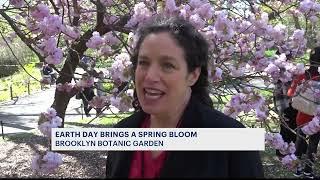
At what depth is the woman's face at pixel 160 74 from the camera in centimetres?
174

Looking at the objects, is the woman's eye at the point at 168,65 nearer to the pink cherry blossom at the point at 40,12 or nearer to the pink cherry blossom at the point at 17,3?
the pink cherry blossom at the point at 40,12

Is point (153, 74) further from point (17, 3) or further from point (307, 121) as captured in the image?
point (307, 121)

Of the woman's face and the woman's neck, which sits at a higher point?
the woman's face

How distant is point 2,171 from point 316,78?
12.8ft

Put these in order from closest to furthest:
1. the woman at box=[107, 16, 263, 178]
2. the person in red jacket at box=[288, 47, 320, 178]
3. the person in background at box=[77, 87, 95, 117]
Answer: the woman at box=[107, 16, 263, 178], the person in background at box=[77, 87, 95, 117], the person in red jacket at box=[288, 47, 320, 178]

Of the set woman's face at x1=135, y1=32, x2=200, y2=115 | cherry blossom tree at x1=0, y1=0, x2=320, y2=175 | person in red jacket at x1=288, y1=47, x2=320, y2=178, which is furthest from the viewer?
person in red jacket at x1=288, y1=47, x2=320, y2=178

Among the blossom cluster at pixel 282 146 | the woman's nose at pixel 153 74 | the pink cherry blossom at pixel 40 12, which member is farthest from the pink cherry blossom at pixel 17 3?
the woman's nose at pixel 153 74

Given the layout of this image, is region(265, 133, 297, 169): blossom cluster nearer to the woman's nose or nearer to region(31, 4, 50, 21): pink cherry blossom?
region(31, 4, 50, 21): pink cherry blossom

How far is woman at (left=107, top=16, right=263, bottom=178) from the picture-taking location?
163 cm

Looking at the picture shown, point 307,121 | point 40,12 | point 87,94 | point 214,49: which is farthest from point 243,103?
point 87,94

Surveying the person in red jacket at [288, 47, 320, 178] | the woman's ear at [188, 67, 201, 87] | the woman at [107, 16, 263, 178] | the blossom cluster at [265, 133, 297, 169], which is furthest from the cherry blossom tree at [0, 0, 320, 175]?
the woman at [107, 16, 263, 178]

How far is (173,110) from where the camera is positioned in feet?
5.96

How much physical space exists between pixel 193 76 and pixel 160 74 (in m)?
0.24

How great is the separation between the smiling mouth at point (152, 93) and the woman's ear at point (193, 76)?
18 centimetres
